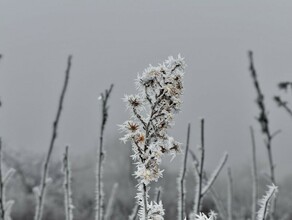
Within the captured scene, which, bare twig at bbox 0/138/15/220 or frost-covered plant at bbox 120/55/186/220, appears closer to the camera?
frost-covered plant at bbox 120/55/186/220

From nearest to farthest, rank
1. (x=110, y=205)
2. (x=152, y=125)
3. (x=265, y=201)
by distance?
(x=152, y=125) < (x=265, y=201) < (x=110, y=205)

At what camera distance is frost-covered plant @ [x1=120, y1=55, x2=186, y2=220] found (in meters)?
2.52

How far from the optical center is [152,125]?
258 centimetres

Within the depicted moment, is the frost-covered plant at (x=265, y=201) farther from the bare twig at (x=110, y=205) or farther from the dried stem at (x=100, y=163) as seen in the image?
the bare twig at (x=110, y=205)

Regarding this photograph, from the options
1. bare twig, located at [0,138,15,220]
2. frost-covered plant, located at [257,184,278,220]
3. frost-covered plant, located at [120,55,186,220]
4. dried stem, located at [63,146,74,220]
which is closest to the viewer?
frost-covered plant, located at [120,55,186,220]

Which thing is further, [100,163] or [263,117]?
[263,117]

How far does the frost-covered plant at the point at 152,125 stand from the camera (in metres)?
2.52

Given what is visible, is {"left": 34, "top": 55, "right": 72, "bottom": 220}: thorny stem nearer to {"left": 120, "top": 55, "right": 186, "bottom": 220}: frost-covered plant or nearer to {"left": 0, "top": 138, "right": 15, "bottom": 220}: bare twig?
{"left": 0, "top": 138, "right": 15, "bottom": 220}: bare twig

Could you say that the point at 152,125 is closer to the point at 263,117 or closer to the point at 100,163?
the point at 100,163

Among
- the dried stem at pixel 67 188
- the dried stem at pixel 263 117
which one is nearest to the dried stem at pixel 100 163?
the dried stem at pixel 67 188

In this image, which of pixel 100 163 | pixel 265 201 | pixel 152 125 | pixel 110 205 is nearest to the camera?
pixel 152 125

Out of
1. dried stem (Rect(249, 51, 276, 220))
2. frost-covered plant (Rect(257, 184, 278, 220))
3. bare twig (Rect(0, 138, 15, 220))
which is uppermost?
dried stem (Rect(249, 51, 276, 220))

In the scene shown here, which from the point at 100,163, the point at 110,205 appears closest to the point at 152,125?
the point at 100,163

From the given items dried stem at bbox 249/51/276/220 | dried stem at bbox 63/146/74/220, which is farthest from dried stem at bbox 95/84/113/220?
dried stem at bbox 249/51/276/220
